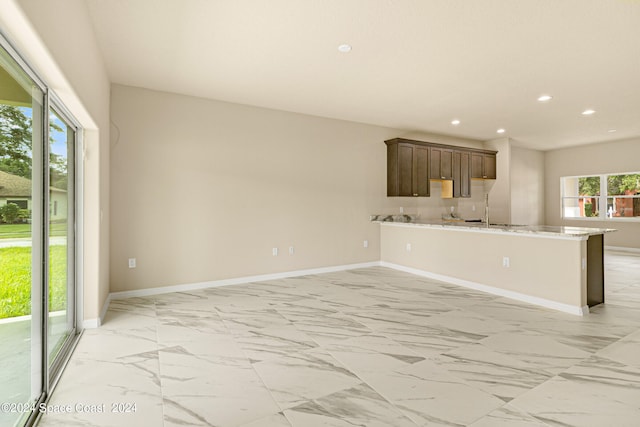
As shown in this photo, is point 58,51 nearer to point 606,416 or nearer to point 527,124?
point 606,416

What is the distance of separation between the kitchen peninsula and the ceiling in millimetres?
1825

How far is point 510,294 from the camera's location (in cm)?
424

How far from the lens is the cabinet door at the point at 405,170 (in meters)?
6.24

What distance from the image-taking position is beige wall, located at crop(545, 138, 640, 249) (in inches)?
300

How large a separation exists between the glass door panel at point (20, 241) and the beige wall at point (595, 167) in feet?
33.7

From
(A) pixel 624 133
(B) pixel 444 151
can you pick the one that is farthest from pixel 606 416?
(A) pixel 624 133

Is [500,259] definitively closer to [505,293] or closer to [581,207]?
[505,293]

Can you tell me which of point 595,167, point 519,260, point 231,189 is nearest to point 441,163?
point 519,260

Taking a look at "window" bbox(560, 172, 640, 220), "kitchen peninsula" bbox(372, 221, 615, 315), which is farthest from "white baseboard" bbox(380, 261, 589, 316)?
"window" bbox(560, 172, 640, 220)

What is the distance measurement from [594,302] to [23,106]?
5.35 m

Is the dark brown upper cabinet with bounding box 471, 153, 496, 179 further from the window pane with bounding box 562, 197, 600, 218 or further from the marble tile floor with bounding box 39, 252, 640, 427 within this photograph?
the marble tile floor with bounding box 39, 252, 640, 427

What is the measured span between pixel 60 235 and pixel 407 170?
17.3 feet

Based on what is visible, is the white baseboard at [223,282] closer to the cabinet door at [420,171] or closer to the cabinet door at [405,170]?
the cabinet door at [405,170]

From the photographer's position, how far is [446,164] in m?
6.86
